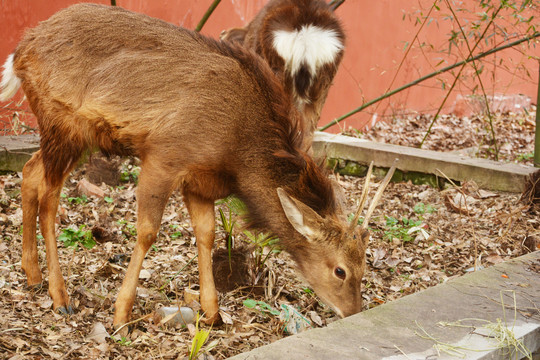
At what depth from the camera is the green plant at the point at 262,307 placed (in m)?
3.92

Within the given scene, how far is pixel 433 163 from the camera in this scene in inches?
272

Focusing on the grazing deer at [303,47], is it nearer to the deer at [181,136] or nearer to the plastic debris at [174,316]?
the deer at [181,136]

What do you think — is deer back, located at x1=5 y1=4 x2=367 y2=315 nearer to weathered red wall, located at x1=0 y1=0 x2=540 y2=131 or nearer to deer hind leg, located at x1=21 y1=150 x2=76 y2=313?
deer hind leg, located at x1=21 y1=150 x2=76 y2=313

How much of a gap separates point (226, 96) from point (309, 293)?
58.0 inches

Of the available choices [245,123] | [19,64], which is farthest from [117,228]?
[245,123]

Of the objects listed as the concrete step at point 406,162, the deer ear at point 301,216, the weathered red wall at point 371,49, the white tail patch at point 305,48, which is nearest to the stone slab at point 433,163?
the concrete step at point 406,162

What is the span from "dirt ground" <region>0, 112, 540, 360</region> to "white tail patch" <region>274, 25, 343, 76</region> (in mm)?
1448

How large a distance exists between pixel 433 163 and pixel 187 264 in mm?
3408

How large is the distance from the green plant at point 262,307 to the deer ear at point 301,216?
57 centimetres

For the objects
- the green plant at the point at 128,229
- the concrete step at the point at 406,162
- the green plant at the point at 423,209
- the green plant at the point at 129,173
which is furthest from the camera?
the green plant at the point at 129,173

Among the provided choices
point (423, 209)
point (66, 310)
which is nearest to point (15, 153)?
point (66, 310)

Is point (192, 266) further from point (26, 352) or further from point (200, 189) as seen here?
point (26, 352)

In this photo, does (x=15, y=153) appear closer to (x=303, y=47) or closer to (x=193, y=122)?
(x=303, y=47)

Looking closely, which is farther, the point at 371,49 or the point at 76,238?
the point at 371,49
